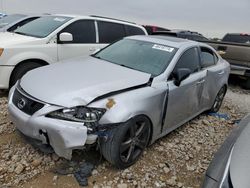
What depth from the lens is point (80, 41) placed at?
5902mm

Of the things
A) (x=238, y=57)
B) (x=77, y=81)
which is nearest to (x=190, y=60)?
(x=77, y=81)

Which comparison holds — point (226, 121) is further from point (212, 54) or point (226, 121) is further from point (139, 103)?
point (139, 103)

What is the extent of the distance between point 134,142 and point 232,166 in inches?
57.9

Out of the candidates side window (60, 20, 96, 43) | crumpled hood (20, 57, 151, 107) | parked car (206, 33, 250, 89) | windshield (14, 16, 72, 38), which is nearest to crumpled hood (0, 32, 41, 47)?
windshield (14, 16, 72, 38)

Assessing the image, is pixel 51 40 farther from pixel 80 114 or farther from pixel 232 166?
pixel 232 166

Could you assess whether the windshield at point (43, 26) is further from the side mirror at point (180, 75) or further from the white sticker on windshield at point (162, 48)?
the side mirror at point (180, 75)

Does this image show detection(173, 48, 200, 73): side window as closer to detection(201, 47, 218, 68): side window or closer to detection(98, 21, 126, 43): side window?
detection(201, 47, 218, 68): side window

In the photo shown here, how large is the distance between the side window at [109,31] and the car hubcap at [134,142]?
3491 millimetres

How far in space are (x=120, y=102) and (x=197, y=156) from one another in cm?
158

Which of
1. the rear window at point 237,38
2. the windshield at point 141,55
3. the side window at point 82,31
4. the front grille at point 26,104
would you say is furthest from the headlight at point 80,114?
the rear window at point 237,38

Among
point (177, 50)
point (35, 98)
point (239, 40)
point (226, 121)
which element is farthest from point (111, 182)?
point (239, 40)

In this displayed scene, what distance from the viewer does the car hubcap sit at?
3.06 metres

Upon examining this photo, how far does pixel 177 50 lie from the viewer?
157 inches

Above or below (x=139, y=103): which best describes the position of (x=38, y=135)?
below
